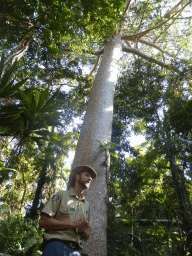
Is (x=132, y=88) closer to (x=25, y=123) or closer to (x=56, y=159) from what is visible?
(x=56, y=159)

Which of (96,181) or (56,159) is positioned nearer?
(96,181)

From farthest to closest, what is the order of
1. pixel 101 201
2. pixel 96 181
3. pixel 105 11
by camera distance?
pixel 105 11 < pixel 96 181 < pixel 101 201

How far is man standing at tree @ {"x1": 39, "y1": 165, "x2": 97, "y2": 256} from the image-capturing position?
1410mm

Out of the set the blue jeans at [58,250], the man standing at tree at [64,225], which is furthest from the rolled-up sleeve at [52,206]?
the blue jeans at [58,250]

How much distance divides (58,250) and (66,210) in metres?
0.34

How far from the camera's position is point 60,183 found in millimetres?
5781

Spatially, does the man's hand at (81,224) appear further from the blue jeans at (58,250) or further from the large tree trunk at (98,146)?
the large tree trunk at (98,146)

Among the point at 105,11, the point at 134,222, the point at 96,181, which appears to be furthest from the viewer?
the point at 105,11

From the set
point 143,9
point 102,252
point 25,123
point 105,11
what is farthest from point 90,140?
point 143,9

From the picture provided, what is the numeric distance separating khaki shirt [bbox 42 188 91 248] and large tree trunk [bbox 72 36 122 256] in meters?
0.50

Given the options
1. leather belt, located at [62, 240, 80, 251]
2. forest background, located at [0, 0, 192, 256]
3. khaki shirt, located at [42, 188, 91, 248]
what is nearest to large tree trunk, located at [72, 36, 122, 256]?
forest background, located at [0, 0, 192, 256]

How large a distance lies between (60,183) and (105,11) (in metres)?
4.91

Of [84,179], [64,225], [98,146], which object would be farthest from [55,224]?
[98,146]

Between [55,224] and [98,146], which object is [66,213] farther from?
[98,146]
